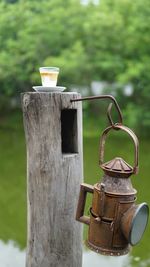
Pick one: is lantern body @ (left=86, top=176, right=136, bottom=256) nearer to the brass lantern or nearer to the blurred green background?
the brass lantern

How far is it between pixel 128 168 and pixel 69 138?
0.36m

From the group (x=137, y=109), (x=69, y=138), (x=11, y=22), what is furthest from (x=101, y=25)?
(x=69, y=138)

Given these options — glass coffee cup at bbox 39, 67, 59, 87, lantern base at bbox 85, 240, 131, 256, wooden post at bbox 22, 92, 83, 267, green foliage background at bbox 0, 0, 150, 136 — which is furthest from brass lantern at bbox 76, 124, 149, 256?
green foliage background at bbox 0, 0, 150, 136

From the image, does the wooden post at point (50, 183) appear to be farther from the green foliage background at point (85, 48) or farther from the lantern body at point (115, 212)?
the green foliage background at point (85, 48)

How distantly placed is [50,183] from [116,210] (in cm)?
25

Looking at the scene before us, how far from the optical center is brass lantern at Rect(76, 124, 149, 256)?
1168mm

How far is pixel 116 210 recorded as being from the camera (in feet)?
3.88

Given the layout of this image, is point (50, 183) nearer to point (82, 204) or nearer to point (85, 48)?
point (82, 204)

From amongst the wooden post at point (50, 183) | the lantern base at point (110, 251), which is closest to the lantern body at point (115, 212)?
the lantern base at point (110, 251)

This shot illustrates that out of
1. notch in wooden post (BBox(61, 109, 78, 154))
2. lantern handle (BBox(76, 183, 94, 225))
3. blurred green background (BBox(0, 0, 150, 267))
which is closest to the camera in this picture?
lantern handle (BBox(76, 183, 94, 225))

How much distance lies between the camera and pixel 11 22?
11922mm

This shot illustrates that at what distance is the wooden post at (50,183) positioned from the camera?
1.31m

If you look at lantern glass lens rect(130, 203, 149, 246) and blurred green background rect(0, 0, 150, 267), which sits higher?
blurred green background rect(0, 0, 150, 267)

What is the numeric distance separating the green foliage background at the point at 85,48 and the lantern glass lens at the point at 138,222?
8110 mm
